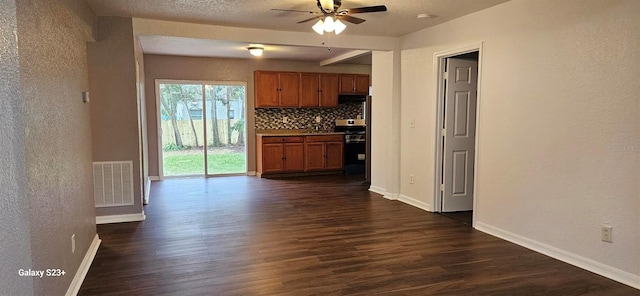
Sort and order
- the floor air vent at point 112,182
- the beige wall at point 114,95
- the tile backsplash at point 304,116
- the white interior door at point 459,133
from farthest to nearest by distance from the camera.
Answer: the tile backsplash at point 304,116 < the white interior door at point 459,133 < the floor air vent at point 112,182 < the beige wall at point 114,95

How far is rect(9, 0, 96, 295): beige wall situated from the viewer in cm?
199

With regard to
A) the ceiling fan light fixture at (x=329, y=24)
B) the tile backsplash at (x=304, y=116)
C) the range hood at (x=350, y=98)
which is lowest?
the tile backsplash at (x=304, y=116)

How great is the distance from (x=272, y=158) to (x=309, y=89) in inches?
64.6

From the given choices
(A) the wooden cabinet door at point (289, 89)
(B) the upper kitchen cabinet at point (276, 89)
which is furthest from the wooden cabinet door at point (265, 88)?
(A) the wooden cabinet door at point (289, 89)

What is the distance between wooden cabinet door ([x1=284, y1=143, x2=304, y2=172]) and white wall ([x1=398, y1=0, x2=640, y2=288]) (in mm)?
4125

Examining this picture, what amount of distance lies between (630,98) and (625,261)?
1.21 meters

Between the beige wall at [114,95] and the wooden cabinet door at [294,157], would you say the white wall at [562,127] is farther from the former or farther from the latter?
the wooden cabinet door at [294,157]

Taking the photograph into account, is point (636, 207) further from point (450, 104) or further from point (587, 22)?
point (450, 104)

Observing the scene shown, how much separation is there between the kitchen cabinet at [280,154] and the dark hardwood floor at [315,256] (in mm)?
2477

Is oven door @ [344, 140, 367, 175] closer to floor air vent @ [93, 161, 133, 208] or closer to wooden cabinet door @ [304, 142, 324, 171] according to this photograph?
wooden cabinet door @ [304, 142, 324, 171]

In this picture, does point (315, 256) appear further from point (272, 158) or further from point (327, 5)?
point (272, 158)

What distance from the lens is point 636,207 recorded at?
2.97 meters

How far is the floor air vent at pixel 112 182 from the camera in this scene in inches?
180

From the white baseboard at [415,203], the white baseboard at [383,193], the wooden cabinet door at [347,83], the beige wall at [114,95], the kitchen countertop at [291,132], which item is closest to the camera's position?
the beige wall at [114,95]
